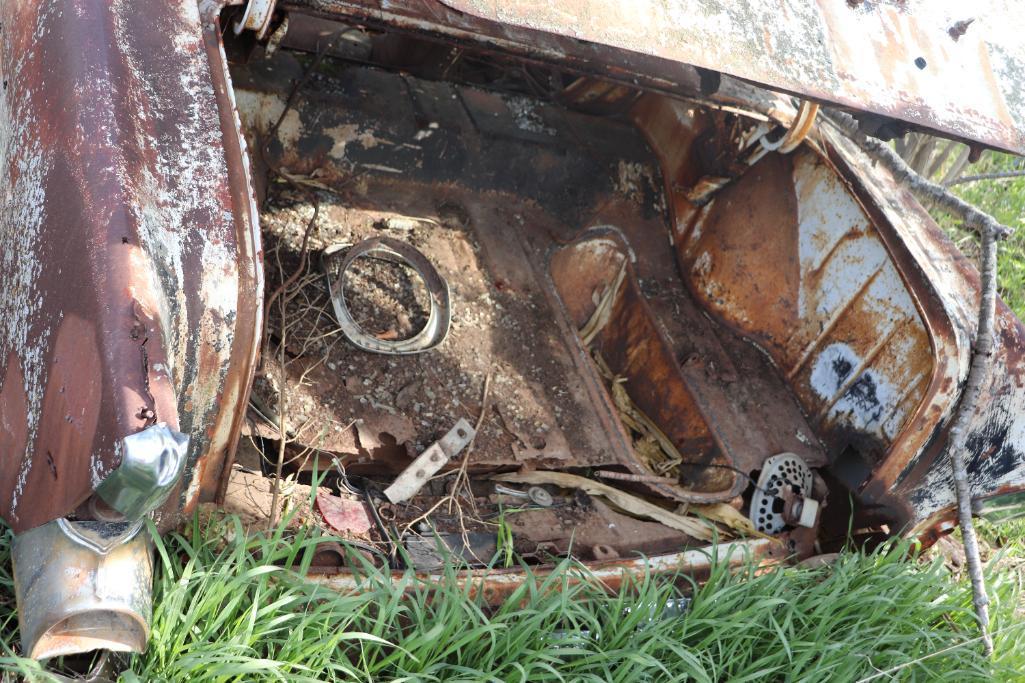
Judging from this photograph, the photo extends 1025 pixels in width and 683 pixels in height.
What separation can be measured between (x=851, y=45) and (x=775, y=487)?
1206 mm

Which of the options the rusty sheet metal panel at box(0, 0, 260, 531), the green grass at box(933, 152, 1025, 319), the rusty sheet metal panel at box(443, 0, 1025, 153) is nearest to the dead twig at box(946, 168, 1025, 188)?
the rusty sheet metal panel at box(443, 0, 1025, 153)

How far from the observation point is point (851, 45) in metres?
2.26

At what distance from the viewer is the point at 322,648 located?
1.81 m

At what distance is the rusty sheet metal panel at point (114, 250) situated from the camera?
1430 mm

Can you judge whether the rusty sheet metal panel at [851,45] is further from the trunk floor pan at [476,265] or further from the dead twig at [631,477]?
the dead twig at [631,477]

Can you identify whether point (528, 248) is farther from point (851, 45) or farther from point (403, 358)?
point (851, 45)

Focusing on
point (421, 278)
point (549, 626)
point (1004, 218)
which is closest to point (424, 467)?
point (549, 626)

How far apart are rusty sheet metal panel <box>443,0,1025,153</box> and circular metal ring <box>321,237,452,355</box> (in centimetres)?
96

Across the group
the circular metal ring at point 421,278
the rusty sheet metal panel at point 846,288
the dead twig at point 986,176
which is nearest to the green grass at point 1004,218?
the dead twig at point 986,176

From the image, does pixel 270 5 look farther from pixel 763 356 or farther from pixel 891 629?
pixel 891 629

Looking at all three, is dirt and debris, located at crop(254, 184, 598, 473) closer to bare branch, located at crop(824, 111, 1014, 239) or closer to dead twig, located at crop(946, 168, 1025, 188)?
bare branch, located at crop(824, 111, 1014, 239)

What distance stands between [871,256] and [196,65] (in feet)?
6.03

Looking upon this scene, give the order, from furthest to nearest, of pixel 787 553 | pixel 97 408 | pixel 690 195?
pixel 690 195
pixel 787 553
pixel 97 408

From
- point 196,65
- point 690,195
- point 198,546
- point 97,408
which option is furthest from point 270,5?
point 690,195
